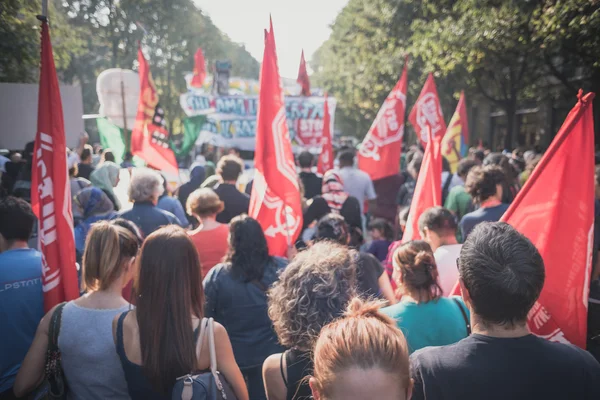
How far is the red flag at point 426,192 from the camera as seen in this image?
13.5 feet

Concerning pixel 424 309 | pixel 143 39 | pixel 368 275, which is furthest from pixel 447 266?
pixel 143 39

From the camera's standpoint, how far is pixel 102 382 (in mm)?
2344

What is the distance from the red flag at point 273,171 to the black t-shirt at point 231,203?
1.35 meters

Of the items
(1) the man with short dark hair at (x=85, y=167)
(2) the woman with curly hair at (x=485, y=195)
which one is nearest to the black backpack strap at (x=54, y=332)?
(2) the woman with curly hair at (x=485, y=195)

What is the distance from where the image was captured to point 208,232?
14.3ft

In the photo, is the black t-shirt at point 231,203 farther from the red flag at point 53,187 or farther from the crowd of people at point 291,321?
the red flag at point 53,187

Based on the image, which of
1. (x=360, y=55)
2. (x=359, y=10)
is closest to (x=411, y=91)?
(x=360, y=55)

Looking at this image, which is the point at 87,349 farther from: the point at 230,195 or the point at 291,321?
A: the point at 230,195

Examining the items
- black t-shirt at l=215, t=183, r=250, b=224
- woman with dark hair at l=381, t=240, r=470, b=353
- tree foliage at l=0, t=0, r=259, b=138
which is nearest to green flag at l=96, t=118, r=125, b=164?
black t-shirt at l=215, t=183, r=250, b=224

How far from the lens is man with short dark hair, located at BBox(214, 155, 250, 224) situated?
19.1 feet

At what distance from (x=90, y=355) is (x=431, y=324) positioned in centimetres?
151

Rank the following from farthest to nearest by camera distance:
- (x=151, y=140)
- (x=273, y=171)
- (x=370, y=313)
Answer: (x=151, y=140), (x=273, y=171), (x=370, y=313)

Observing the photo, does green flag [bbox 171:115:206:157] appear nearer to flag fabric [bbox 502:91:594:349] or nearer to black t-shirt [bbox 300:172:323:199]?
black t-shirt [bbox 300:172:323:199]

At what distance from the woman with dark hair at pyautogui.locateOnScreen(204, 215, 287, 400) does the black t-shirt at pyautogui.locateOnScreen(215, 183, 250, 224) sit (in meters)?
2.44
